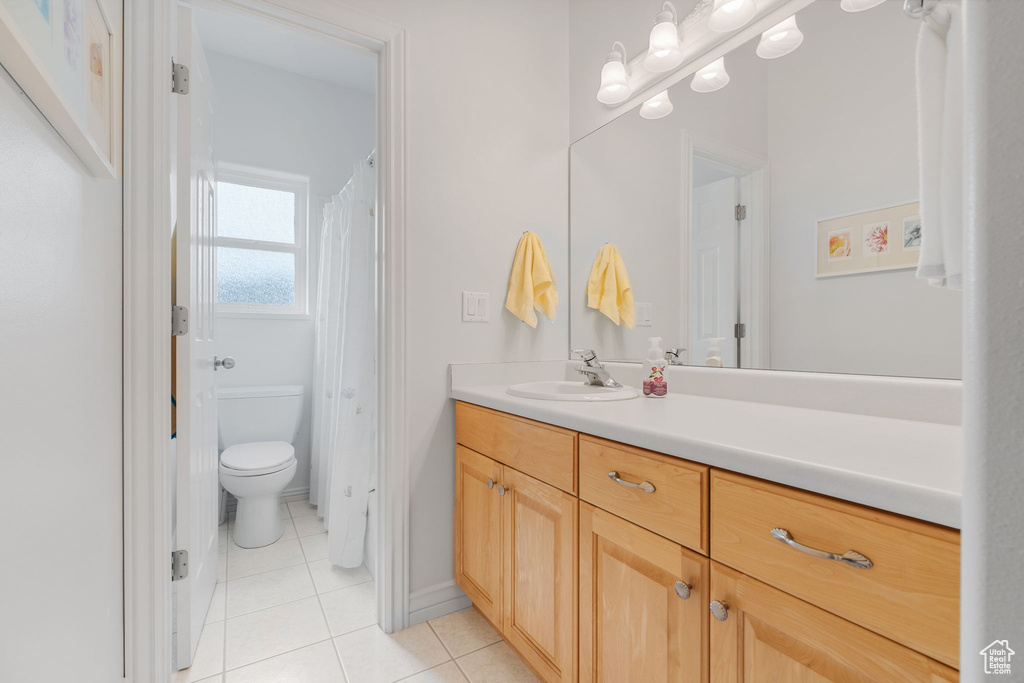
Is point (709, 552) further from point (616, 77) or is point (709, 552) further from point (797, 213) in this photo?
point (616, 77)

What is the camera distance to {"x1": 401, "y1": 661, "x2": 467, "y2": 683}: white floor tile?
1364mm

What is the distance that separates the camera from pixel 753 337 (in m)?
1.35

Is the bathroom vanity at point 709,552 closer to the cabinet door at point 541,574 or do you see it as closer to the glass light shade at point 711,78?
the cabinet door at point 541,574

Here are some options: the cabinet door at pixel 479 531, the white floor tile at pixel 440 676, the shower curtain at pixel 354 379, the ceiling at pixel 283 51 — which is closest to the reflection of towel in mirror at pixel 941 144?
the cabinet door at pixel 479 531

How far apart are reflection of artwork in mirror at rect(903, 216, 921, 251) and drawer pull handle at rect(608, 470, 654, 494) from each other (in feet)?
2.58

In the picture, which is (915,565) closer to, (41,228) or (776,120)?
(776,120)

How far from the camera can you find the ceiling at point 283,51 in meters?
2.45

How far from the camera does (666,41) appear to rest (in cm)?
152

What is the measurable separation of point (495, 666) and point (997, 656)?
5.02ft

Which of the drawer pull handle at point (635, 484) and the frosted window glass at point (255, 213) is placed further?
the frosted window glass at point (255, 213)

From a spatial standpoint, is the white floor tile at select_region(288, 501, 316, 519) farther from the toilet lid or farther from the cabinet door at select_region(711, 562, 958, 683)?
the cabinet door at select_region(711, 562, 958, 683)

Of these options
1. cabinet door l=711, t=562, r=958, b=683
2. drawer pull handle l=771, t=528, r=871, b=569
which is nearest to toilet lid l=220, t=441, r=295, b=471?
cabinet door l=711, t=562, r=958, b=683

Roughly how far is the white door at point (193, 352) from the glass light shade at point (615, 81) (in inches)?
53.5

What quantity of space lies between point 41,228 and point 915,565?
4.21 feet
